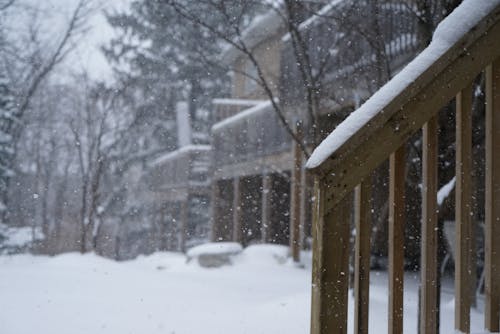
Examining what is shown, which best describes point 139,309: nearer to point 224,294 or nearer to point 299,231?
point 224,294

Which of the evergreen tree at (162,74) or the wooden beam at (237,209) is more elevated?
the evergreen tree at (162,74)

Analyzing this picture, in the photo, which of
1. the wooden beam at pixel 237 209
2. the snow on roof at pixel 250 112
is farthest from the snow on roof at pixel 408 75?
the wooden beam at pixel 237 209

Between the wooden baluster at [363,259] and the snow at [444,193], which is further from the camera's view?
the snow at [444,193]

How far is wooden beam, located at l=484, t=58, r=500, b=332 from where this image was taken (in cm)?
203

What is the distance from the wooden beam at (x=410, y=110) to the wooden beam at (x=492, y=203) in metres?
0.14

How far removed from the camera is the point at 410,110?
6.27 ft

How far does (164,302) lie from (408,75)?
4727mm

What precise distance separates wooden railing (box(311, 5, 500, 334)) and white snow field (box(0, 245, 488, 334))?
1500 mm

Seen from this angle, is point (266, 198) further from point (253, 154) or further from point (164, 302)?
point (164, 302)

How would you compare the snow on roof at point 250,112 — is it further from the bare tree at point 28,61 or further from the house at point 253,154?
the bare tree at point 28,61

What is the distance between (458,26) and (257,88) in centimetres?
1503

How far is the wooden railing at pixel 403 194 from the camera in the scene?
5.82ft

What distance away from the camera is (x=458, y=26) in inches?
78.5

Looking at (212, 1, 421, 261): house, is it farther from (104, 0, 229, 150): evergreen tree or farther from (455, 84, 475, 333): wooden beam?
(104, 0, 229, 150): evergreen tree
